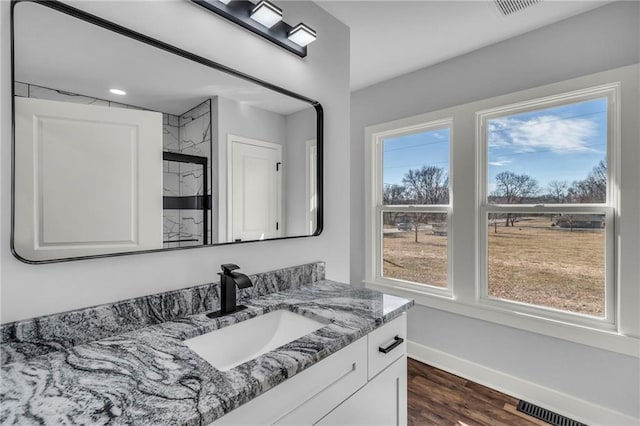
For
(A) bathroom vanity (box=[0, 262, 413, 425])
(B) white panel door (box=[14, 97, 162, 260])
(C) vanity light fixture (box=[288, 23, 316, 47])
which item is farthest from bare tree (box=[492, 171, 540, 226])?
(B) white panel door (box=[14, 97, 162, 260])

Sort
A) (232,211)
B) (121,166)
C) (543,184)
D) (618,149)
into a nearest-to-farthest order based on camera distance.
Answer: (121,166) < (232,211) < (618,149) < (543,184)

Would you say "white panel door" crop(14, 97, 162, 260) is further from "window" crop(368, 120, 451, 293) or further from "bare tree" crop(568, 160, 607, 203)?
"bare tree" crop(568, 160, 607, 203)

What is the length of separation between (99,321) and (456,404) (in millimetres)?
2131

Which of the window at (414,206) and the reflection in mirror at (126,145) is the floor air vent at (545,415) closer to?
the window at (414,206)

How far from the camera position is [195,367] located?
2.56 ft

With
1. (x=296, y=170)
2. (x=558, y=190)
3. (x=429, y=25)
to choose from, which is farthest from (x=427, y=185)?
(x=296, y=170)

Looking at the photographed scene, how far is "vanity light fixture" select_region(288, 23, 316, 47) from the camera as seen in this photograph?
1.45 metres

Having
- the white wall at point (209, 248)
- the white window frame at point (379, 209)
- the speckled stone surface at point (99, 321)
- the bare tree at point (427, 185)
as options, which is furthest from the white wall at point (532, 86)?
the speckled stone surface at point (99, 321)

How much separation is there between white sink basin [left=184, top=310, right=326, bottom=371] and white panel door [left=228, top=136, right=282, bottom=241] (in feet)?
1.21

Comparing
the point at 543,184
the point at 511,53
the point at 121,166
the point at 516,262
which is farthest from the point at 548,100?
the point at 121,166

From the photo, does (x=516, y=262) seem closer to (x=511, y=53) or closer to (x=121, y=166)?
(x=511, y=53)

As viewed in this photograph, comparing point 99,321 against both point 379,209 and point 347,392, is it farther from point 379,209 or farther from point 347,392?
point 379,209

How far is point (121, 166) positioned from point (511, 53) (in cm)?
245

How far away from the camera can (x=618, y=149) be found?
68.3 inches
